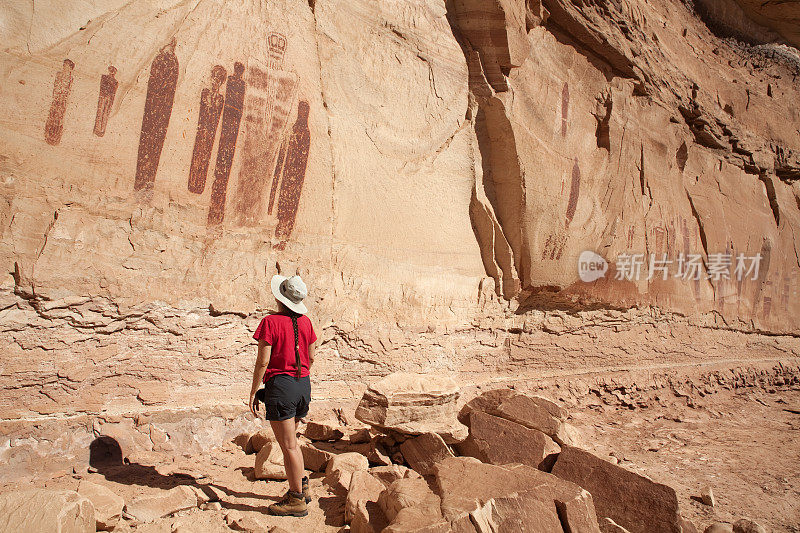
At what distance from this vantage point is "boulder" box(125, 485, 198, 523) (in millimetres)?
2271

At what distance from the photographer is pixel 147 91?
3.02 metres

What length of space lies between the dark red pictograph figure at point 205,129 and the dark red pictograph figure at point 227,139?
47 millimetres

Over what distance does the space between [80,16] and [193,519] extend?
255 centimetres

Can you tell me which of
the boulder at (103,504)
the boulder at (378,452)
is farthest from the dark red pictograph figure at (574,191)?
the boulder at (103,504)

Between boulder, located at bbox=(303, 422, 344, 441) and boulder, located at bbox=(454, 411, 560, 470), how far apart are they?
0.77 m

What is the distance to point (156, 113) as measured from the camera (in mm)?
3068

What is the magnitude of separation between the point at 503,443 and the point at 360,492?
3.18ft

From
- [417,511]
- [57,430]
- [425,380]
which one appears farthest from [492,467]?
[57,430]

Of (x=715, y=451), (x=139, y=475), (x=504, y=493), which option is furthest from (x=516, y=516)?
(x=715, y=451)

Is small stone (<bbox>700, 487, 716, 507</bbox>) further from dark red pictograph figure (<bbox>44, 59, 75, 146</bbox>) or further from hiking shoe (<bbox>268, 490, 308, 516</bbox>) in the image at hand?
dark red pictograph figure (<bbox>44, 59, 75, 146</bbox>)

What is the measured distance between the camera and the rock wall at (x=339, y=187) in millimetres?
2770

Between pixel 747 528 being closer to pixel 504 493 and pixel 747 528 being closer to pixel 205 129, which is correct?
pixel 504 493

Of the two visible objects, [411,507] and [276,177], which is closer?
[411,507]

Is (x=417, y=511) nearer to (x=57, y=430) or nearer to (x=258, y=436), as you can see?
(x=258, y=436)
